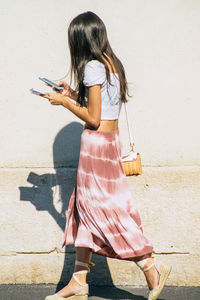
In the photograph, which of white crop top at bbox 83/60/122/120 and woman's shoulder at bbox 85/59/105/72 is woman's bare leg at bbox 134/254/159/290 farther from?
woman's shoulder at bbox 85/59/105/72

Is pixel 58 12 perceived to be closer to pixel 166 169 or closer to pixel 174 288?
pixel 166 169

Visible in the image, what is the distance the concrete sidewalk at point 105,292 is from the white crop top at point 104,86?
1429 millimetres

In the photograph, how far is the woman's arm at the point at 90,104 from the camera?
140 inches

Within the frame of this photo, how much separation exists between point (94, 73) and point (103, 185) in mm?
772

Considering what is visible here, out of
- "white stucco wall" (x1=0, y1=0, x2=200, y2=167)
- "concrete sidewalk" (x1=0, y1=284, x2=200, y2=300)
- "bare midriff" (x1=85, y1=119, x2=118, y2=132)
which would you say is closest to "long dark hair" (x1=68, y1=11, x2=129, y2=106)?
"bare midriff" (x1=85, y1=119, x2=118, y2=132)

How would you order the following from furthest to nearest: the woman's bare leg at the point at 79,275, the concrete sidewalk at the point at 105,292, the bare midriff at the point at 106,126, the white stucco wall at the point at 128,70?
the white stucco wall at the point at 128,70 < the concrete sidewalk at the point at 105,292 < the woman's bare leg at the point at 79,275 < the bare midriff at the point at 106,126

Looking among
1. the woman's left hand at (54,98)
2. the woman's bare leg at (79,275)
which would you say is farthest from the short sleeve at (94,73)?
the woman's bare leg at (79,275)

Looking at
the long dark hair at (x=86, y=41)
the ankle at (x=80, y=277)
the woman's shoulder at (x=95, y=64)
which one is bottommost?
the ankle at (x=80, y=277)

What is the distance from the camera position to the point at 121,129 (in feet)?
14.7

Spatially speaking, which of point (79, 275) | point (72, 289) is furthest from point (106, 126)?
point (72, 289)

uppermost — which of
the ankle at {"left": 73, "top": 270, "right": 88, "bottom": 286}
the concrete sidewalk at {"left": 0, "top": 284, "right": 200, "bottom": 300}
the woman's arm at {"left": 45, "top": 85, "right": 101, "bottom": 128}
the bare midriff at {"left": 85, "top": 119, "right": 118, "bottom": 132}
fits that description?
the woman's arm at {"left": 45, "top": 85, "right": 101, "bottom": 128}

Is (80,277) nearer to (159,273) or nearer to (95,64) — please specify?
(159,273)

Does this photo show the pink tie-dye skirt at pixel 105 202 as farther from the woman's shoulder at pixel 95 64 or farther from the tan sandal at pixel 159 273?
the woman's shoulder at pixel 95 64

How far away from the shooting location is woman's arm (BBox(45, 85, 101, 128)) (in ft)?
11.7
